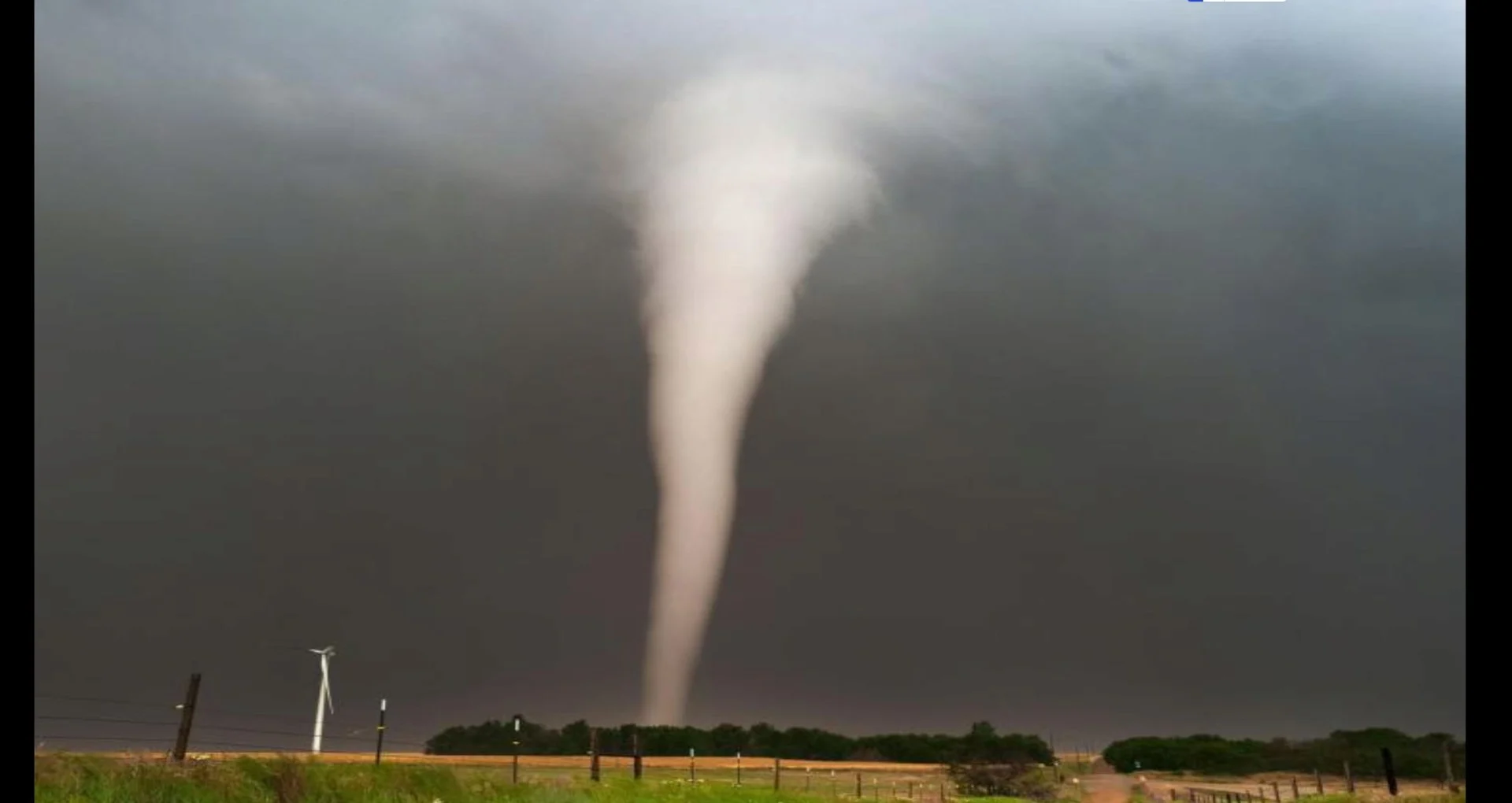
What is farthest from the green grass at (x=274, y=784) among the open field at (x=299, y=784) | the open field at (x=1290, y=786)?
the open field at (x=1290, y=786)

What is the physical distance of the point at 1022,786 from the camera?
185 ft

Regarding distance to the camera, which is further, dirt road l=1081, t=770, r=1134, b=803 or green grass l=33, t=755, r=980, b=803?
dirt road l=1081, t=770, r=1134, b=803

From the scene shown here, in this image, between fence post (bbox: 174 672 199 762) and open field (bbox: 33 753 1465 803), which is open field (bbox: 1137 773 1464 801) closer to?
open field (bbox: 33 753 1465 803)

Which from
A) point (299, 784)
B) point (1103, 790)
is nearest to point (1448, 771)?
Result: point (1103, 790)

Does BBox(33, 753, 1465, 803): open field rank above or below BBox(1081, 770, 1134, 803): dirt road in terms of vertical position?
above

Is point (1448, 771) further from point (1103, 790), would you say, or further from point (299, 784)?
point (299, 784)

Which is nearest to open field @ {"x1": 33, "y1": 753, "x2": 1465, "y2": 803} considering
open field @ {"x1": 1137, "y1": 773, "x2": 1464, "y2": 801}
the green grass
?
the green grass

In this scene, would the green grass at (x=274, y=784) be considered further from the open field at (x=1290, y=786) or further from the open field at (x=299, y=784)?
the open field at (x=1290, y=786)
